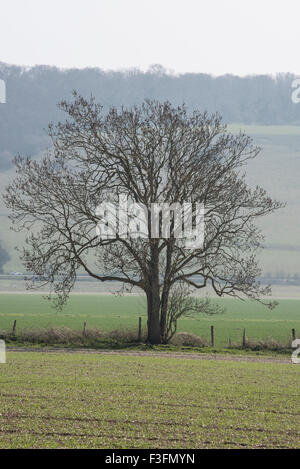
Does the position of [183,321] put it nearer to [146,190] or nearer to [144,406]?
[146,190]

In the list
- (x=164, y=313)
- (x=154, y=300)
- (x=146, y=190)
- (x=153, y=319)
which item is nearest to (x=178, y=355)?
(x=153, y=319)

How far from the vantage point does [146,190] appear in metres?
40.1

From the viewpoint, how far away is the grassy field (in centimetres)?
1334

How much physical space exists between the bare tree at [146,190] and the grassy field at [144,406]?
12161 mm

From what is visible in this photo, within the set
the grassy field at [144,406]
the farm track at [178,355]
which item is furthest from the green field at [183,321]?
the grassy field at [144,406]

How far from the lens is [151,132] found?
39.8 metres

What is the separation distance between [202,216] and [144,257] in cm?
404

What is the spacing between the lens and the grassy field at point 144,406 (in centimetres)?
1334

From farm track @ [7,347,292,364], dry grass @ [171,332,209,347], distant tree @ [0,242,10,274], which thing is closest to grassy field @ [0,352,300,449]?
farm track @ [7,347,292,364]

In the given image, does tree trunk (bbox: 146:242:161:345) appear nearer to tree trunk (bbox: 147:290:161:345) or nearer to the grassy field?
tree trunk (bbox: 147:290:161:345)

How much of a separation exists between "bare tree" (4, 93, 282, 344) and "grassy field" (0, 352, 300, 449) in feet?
39.9

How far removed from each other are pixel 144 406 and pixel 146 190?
23.9m
